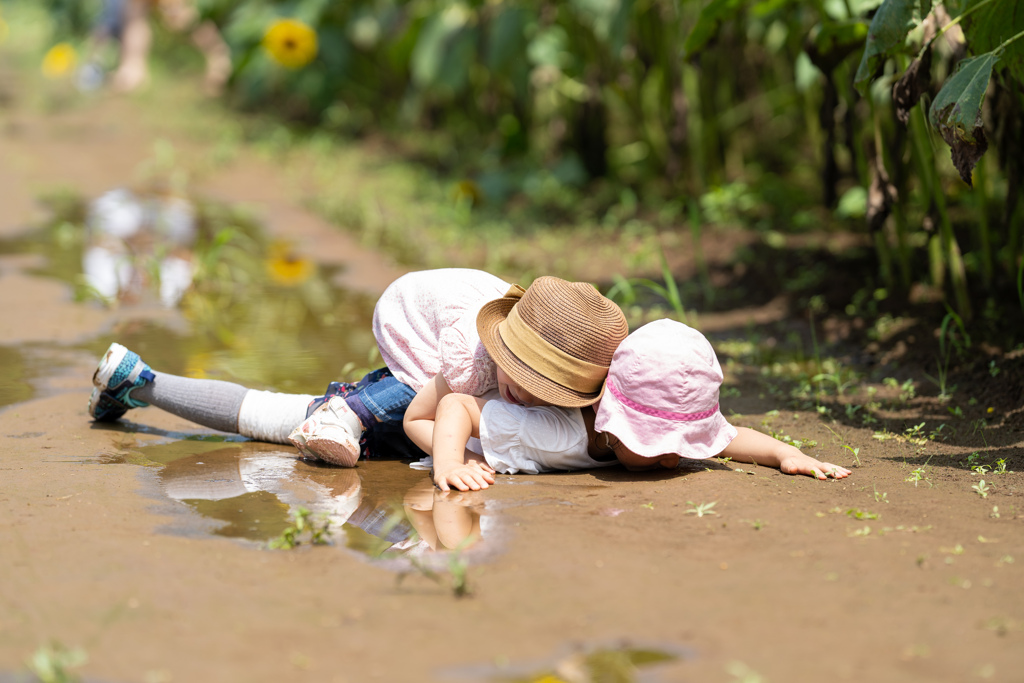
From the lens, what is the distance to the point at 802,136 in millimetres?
6324

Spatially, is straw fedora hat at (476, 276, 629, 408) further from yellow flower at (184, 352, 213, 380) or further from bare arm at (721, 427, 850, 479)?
yellow flower at (184, 352, 213, 380)

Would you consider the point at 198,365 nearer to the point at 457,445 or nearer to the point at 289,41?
the point at 457,445

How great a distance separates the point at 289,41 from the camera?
7824 millimetres

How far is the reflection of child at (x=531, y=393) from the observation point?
Result: 2.43 meters

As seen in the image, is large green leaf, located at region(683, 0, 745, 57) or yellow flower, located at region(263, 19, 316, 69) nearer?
large green leaf, located at region(683, 0, 745, 57)

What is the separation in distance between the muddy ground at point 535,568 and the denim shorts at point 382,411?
8cm

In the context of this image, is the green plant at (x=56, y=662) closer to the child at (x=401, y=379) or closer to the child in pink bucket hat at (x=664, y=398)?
the child at (x=401, y=379)

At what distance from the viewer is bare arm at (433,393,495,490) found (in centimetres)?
242

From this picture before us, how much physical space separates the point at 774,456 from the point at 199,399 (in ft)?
5.18

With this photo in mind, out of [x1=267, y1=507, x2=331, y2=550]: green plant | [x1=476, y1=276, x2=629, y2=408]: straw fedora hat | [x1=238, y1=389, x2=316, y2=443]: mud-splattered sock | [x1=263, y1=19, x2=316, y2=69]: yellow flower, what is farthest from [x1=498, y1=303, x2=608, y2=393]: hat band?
[x1=263, y1=19, x2=316, y2=69]: yellow flower

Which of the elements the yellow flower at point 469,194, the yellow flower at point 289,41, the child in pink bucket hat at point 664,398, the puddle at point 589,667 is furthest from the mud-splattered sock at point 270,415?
the yellow flower at point 289,41

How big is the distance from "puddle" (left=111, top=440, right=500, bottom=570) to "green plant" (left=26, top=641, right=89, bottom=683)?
0.51 m

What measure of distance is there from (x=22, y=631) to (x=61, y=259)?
3.70m

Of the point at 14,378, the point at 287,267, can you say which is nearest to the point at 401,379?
the point at 14,378
